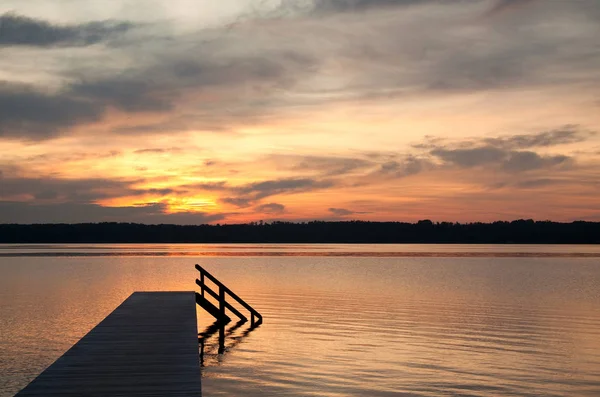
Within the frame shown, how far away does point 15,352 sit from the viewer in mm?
23922

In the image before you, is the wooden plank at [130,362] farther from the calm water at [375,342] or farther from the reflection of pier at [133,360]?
the calm water at [375,342]

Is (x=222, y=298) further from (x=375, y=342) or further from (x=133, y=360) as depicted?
(x=133, y=360)

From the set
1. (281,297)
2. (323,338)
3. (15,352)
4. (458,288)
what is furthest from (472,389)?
(458,288)

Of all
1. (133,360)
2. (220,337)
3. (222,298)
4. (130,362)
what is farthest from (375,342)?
(130,362)

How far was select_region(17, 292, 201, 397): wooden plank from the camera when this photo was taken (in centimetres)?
1290

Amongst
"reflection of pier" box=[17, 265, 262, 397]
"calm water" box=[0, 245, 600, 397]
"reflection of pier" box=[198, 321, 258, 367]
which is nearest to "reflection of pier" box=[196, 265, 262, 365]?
"reflection of pier" box=[198, 321, 258, 367]

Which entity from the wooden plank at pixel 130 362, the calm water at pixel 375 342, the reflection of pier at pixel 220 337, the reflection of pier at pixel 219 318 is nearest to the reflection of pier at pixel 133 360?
the wooden plank at pixel 130 362

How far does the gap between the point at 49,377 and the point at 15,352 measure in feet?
37.3

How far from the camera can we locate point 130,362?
50.8ft

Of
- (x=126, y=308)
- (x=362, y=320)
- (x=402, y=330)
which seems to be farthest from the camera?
(x=362, y=320)

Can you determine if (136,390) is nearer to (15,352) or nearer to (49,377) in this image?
(49,377)

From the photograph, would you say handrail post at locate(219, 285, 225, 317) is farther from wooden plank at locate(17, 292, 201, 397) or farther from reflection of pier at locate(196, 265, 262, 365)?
wooden plank at locate(17, 292, 201, 397)

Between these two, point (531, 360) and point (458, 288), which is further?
point (458, 288)

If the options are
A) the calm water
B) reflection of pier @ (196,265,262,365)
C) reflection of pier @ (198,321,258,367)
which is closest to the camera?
the calm water
